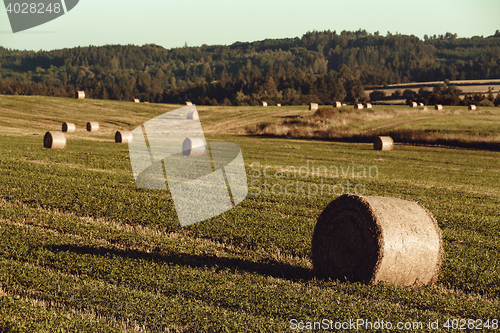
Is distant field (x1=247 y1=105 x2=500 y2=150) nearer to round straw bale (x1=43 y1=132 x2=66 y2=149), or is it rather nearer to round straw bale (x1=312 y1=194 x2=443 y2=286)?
round straw bale (x1=43 y1=132 x2=66 y2=149)

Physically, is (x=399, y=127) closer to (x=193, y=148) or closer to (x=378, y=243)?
(x=193, y=148)

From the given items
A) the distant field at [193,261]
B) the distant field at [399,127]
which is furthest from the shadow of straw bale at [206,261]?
the distant field at [399,127]

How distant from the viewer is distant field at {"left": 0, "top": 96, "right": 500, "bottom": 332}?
6.40 meters

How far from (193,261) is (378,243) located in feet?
10.9

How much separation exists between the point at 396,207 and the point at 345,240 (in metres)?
1.06

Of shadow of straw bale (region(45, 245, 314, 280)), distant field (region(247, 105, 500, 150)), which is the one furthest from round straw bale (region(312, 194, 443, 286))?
distant field (region(247, 105, 500, 150))

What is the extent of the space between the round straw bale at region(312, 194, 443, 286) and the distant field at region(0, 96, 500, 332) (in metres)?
0.28

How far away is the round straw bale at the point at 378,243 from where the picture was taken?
7820mm

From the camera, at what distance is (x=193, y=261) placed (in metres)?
8.80
